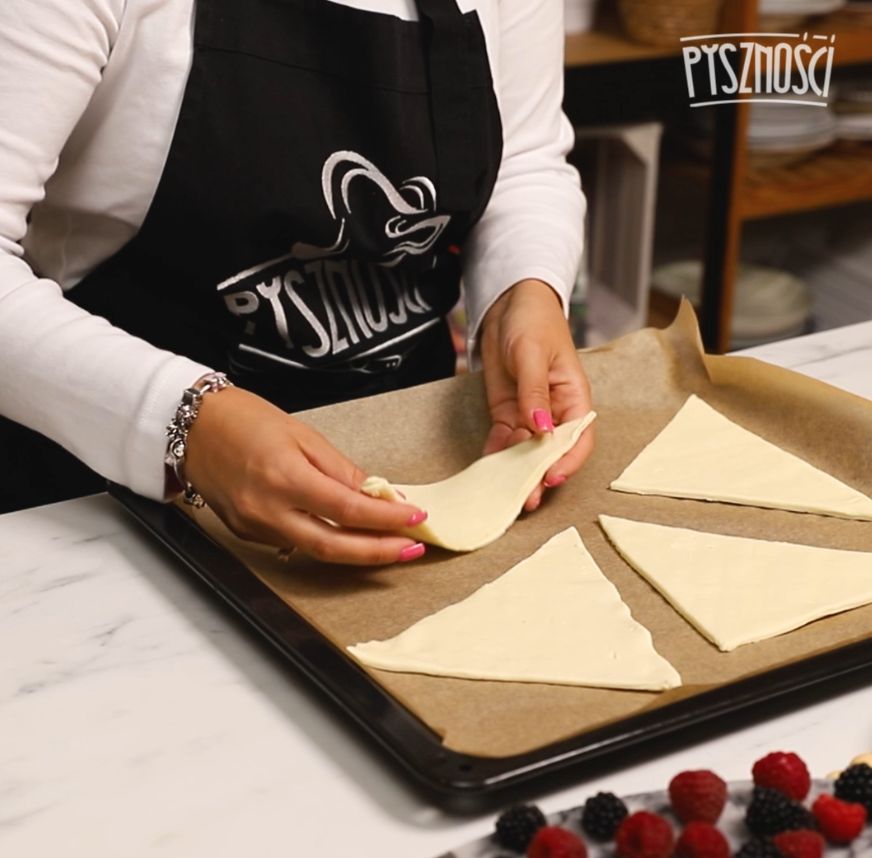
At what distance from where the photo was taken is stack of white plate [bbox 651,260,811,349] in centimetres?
266

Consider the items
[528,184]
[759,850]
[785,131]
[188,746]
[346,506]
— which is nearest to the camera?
[759,850]

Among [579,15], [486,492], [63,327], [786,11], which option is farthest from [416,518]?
[786,11]

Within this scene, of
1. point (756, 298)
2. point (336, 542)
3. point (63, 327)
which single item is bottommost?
Answer: point (756, 298)

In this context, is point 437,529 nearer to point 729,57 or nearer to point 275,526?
point 275,526

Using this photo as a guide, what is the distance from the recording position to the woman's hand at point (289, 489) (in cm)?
88

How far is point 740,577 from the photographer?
923mm

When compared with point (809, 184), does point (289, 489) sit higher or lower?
higher

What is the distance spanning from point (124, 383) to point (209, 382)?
0.06 meters

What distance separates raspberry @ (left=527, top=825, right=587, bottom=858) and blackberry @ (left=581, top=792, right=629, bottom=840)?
21 millimetres

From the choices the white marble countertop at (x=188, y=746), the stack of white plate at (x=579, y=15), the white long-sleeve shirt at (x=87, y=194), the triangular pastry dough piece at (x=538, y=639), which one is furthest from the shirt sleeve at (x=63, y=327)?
the stack of white plate at (x=579, y=15)

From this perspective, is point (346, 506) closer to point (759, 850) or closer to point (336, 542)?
point (336, 542)

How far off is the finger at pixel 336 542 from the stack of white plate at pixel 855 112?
1.99m

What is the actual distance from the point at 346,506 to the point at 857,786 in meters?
0.37

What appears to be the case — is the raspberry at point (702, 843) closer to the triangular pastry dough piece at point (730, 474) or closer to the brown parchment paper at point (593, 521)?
Answer: the brown parchment paper at point (593, 521)
